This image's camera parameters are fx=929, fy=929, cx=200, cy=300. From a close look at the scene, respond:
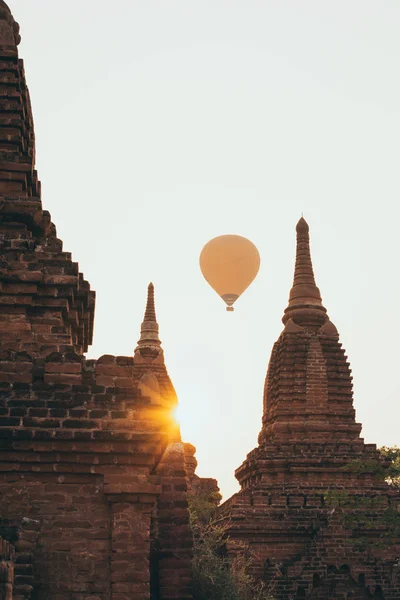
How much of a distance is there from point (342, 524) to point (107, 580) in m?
17.2

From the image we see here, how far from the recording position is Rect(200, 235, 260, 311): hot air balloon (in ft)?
74.4

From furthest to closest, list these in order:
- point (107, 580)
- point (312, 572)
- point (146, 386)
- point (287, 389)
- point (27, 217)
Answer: point (287, 389) < point (312, 572) < point (27, 217) < point (146, 386) < point (107, 580)

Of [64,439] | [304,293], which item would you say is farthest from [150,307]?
[64,439]

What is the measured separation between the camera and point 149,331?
3666 cm

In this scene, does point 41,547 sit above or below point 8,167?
below

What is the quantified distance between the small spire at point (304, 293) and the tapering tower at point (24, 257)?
58.9 feet

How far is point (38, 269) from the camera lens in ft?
38.1

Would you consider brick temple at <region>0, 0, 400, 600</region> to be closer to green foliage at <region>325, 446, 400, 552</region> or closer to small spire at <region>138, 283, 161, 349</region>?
green foliage at <region>325, 446, 400, 552</region>

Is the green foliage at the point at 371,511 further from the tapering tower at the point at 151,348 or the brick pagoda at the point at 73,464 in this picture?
the brick pagoda at the point at 73,464

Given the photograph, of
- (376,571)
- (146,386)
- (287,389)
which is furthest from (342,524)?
(146,386)

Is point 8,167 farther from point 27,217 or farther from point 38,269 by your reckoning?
point 38,269

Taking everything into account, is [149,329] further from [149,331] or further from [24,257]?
[24,257]

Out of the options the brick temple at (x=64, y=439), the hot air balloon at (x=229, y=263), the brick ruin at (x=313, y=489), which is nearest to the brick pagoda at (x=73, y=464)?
the brick temple at (x=64, y=439)

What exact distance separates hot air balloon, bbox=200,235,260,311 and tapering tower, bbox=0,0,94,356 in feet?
30.8
